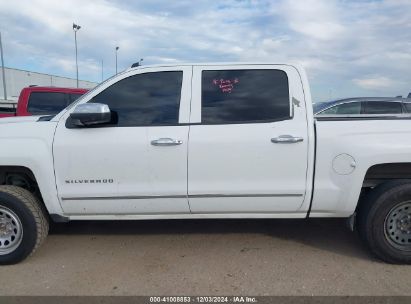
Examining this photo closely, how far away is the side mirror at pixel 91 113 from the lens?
359 cm

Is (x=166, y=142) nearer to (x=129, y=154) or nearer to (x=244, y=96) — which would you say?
(x=129, y=154)

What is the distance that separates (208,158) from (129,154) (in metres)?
0.74

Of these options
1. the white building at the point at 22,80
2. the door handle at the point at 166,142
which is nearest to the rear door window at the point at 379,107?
the door handle at the point at 166,142

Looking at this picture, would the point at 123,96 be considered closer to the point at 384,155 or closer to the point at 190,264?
the point at 190,264

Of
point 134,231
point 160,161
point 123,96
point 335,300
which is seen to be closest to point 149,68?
point 123,96

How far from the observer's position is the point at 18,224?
12.5ft

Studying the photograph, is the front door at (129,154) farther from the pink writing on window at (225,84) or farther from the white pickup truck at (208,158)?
the pink writing on window at (225,84)

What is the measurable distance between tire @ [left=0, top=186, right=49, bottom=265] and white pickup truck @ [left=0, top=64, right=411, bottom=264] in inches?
0.4

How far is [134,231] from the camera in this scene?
15.4 ft

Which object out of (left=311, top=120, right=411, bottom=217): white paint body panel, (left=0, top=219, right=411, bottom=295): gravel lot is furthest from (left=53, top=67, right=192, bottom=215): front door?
(left=311, top=120, right=411, bottom=217): white paint body panel

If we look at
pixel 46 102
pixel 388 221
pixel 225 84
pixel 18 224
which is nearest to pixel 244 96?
pixel 225 84

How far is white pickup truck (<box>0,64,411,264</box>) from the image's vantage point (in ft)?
12.1

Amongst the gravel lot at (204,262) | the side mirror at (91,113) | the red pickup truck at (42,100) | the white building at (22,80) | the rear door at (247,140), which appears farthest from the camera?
the white building at (22,80)

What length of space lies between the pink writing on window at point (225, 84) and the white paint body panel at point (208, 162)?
22 centimetres
